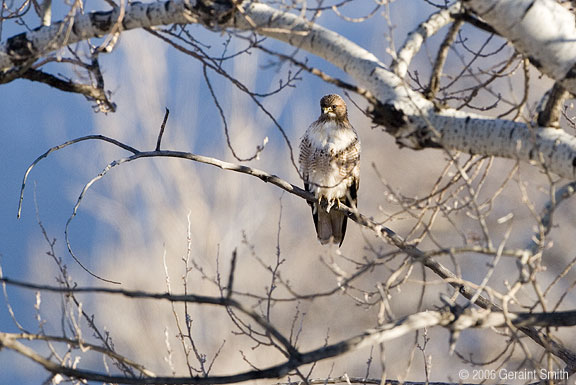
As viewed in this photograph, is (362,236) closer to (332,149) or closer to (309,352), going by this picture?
(332,149)

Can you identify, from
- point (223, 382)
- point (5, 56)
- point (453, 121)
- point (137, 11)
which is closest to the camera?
point (223, 382)

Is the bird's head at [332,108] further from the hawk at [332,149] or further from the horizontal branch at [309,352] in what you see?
the horizontal branch at [309,352]

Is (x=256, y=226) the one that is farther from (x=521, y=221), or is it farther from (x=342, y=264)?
(x=521, y=221)

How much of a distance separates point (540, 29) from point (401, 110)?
1.52 feet

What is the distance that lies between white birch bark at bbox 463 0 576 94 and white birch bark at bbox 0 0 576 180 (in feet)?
0.62

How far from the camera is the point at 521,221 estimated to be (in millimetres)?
10578

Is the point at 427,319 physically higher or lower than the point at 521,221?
lower

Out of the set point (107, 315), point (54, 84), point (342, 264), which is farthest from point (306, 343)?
point (54, 84)

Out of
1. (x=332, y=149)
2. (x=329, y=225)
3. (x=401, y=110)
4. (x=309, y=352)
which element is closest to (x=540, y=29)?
(x=401, y=110)

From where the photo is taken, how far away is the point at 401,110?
230cm

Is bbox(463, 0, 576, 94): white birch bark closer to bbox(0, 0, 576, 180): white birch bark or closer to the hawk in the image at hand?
bbox(0, 0, 576, 180): white birch bark

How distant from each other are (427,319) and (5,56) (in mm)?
1819

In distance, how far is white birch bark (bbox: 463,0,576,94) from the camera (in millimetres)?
2145

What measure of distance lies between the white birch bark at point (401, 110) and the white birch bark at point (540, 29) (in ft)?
0.62
